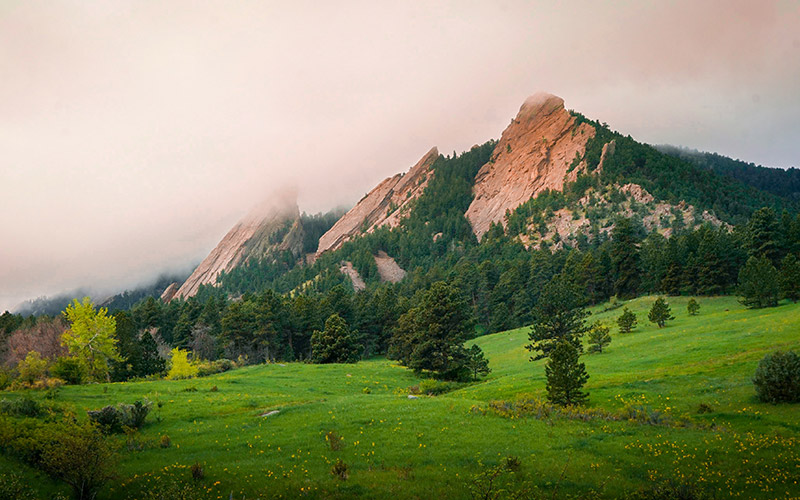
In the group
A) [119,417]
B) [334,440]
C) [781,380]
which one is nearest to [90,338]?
[119,417]

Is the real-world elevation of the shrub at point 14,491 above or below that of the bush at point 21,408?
below

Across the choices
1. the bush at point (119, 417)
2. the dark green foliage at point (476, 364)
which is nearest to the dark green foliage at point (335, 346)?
the dark green foliage at point (476, 364)

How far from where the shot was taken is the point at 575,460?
1720 cm

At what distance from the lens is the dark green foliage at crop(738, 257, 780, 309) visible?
169ft

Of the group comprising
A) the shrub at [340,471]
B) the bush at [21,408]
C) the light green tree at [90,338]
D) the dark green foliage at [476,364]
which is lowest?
the dark green foliage at [476,364]

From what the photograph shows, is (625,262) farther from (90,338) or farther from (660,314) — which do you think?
(90,338)

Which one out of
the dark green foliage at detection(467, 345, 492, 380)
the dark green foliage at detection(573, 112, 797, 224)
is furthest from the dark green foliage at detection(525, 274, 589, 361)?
the dark green foliage at detection(573, 112, 797, 224)

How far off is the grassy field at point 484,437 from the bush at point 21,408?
3062 mm

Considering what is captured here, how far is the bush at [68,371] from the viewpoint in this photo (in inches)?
1437

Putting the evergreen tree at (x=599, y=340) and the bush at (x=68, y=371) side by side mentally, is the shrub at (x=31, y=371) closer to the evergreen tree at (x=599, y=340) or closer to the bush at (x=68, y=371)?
the bush at (x=68, y=371)

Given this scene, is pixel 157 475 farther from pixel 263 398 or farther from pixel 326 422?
pixel 263 398

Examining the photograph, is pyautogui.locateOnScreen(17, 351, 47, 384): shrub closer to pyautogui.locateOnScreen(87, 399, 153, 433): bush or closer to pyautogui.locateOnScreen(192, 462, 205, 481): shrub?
pyautogui.locateOnScreen(87, 399, 153, 433): bush

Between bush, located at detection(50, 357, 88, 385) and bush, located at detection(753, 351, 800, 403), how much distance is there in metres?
51.7

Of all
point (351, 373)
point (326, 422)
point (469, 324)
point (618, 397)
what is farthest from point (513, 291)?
point (326, 422)
